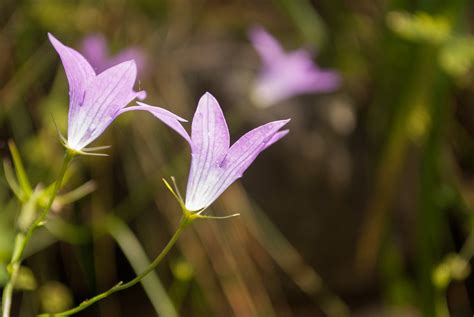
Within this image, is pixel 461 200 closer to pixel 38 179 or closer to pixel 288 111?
pixel 288 111

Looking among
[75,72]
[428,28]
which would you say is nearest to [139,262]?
[428,28]

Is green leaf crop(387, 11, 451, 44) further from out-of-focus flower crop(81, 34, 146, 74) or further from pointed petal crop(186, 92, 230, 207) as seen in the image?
pointed petal crop(186, 92, 230, 207)

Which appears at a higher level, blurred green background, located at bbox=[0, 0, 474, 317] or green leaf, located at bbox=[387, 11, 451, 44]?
green leaf, located at bbox=[387, 11, 451, 44]

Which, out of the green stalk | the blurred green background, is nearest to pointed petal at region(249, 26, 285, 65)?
the blurred green background

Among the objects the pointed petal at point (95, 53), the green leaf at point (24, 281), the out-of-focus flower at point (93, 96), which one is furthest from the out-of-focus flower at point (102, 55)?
the out-of-focus flower at point (93, 96)

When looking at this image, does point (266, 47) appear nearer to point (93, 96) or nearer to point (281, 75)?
point (281, 75)

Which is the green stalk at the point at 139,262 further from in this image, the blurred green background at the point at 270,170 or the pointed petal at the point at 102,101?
the pointed petal at the point at 102,101

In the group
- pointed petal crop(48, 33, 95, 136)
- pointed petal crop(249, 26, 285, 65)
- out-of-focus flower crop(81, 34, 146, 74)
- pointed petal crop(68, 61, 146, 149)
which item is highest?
pointed petal crop(48, 33, 95, 136)
